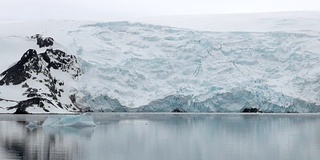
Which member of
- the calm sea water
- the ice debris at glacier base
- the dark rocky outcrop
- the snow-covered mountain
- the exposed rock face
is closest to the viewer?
the calm sea water

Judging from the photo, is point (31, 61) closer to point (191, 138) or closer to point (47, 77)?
point (47, 77)

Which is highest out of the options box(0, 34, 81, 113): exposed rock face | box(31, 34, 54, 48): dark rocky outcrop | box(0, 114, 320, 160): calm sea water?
box(31, 34, 54, 48): dark rocky outcrop

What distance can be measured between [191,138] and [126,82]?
1449 inches

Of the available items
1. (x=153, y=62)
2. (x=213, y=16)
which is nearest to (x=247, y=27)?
(x=213, y=16)

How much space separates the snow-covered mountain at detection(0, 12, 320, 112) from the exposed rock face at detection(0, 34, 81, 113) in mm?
552

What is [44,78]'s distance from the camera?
212 ft

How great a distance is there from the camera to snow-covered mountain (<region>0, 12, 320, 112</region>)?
58.6 metres

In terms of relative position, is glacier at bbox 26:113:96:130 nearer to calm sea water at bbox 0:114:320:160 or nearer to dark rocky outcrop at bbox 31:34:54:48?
calm sea water at bbox 0:114:320:160

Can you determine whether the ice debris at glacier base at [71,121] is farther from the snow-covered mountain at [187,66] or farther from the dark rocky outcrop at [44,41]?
the dark rocky outcrop at [44,41]

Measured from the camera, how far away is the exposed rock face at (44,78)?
196ft

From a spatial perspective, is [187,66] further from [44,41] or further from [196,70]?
[44,41]

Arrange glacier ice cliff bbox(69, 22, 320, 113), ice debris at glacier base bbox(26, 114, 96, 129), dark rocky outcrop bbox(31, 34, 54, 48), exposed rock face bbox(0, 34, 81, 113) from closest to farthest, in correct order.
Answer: ice debris at glacier base bbox(26, 114, 96, 129)
glacier ice cliff bbox(69, 22, 320, 113)
exposed rock face bbox(0, 34, 81, 113)
dark rocky outcrop bbox(31, 34, 54, 48)

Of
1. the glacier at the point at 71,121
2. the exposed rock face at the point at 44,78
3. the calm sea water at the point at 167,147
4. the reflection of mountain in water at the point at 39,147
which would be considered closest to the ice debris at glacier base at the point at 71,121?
the glacier at the point at 71,121

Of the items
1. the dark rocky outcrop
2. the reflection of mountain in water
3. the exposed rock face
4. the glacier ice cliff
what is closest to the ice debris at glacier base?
the reflection of mountain in water
